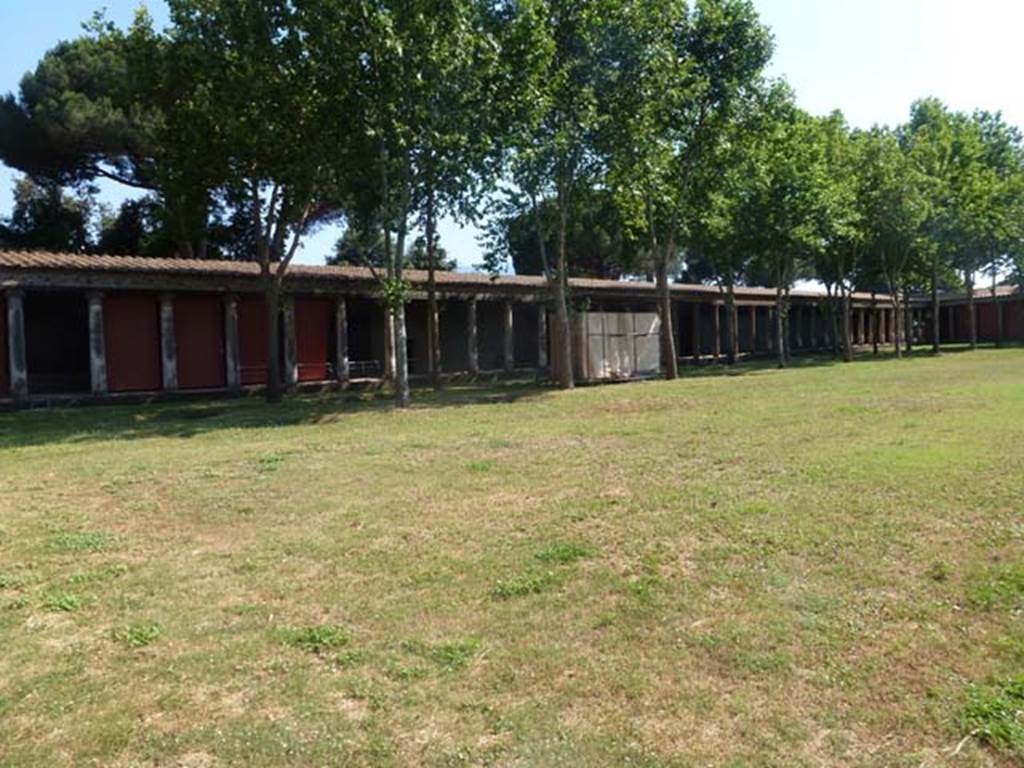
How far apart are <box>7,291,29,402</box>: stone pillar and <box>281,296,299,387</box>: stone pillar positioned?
6.33 meters

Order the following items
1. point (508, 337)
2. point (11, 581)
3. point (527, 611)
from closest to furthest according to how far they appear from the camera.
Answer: point (527, 611) → point (11, 581) → point (508, 337)

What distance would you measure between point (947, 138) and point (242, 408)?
1372 inches

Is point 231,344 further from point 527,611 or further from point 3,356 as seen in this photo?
point 527,611

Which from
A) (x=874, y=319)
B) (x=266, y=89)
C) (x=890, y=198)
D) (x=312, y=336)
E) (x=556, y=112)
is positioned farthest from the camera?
(x=874, y=319)

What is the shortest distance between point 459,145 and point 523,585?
44.2ft

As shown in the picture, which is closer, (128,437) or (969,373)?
(128,437)

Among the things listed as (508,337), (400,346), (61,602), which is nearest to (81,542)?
(61,602)

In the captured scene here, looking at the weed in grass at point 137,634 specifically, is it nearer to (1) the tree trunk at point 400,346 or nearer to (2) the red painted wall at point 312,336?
(1) the tree trunk at point 400,346

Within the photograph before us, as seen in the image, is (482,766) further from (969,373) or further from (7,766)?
(969,373)

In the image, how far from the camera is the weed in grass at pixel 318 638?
13.3 feet

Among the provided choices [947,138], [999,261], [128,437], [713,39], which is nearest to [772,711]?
[128,437]

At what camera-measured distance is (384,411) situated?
16219 millimetres

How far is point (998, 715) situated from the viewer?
10.7 feet

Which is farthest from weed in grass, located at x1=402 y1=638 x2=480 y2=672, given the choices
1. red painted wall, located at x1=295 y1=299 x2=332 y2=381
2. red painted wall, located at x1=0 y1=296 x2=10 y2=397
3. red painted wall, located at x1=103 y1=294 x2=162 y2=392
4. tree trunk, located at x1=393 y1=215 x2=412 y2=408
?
red painted wall, located at x1=295 y1=299 x2=332 y2=381
